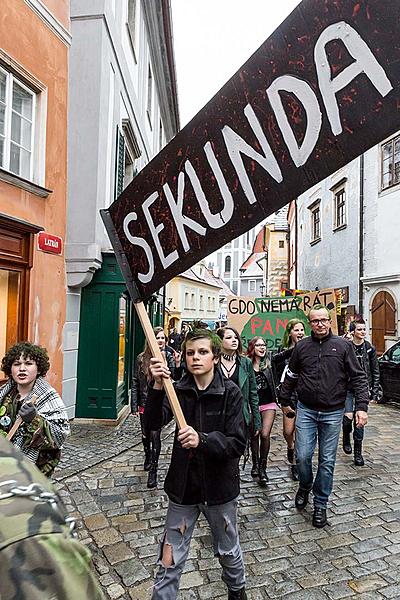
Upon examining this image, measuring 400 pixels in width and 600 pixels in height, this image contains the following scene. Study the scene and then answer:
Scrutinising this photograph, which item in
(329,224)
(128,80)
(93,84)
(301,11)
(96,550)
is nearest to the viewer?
(301,11)

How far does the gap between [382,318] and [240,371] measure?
11.6m

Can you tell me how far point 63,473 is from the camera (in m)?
5.42

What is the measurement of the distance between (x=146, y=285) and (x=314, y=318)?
2.07 metres

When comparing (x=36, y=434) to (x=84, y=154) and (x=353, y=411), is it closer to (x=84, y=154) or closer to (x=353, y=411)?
(x=353, y=411)

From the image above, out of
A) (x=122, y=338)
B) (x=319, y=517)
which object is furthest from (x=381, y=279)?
(x=319, y=517)

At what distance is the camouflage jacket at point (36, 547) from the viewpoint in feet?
2.54

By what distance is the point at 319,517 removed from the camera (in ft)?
13.4

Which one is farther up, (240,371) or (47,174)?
(47,174)

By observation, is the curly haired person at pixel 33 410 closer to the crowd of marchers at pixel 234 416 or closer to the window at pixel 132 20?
the crowd of marchers at pixel 234 416

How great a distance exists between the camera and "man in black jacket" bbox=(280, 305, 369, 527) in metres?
4.12

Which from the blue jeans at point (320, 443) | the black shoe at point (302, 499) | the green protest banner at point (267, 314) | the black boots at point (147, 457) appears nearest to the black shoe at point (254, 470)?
the black shoe at point (302, 499)

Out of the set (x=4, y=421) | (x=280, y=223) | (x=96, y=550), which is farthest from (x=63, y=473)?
(x=280, y=223)

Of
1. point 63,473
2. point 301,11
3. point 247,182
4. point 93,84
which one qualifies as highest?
point 93,84

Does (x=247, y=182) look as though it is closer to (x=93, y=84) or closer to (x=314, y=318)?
(x=314, y=318)
